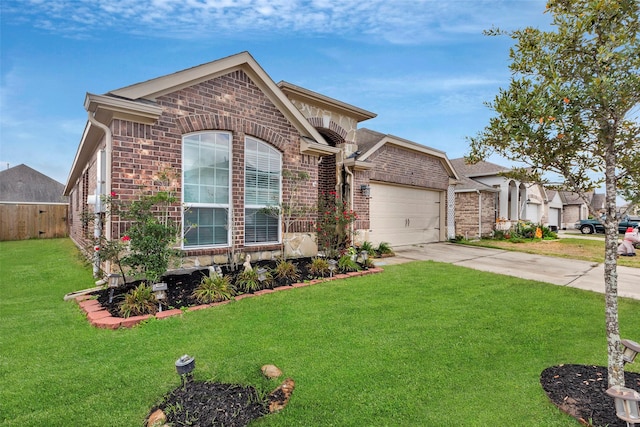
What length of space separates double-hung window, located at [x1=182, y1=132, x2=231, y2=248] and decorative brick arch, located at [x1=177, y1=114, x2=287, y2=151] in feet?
0.62

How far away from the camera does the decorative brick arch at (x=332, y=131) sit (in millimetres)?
10453

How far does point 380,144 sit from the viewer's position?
Answer: 37.0 ft

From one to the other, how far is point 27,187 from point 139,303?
Answer: 3905 cm

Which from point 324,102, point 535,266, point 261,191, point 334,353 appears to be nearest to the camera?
→ point 334,353

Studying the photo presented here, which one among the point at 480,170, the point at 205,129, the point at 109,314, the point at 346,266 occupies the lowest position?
the point at 109,314

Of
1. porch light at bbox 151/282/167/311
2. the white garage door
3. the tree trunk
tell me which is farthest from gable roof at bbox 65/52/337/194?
the tree trunk

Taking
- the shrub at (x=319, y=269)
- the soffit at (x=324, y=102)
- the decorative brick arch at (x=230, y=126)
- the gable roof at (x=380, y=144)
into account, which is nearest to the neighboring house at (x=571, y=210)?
the gable roof at (x=380, y=144)

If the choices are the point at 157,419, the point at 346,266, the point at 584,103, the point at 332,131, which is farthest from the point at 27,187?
the point at 584,103

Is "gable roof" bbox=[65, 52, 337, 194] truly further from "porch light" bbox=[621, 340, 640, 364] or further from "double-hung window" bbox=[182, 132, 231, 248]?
"porch light" bbox=[621, 340, 640, 364]

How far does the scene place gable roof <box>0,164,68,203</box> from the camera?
31016 mm

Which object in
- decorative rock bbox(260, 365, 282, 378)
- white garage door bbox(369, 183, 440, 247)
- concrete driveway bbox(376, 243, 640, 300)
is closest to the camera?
decorative rock bbox(260, 365, 282, 378)

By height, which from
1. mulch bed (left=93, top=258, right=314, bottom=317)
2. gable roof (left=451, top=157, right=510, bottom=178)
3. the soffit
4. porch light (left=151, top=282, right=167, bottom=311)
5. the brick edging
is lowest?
the brick edging

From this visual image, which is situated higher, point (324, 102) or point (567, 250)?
point (324, 102)

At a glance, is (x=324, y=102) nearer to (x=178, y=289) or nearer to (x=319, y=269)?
(x=319, y=269)
